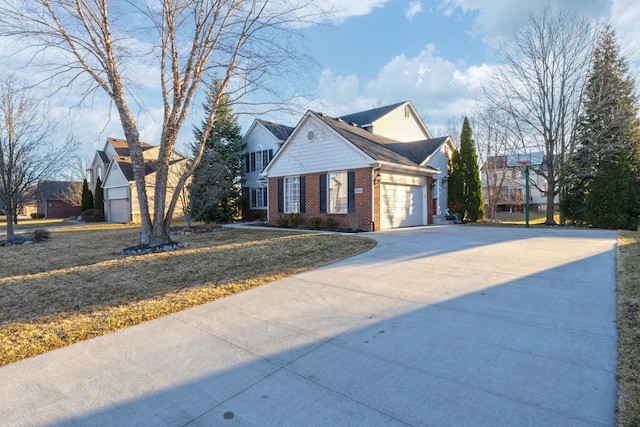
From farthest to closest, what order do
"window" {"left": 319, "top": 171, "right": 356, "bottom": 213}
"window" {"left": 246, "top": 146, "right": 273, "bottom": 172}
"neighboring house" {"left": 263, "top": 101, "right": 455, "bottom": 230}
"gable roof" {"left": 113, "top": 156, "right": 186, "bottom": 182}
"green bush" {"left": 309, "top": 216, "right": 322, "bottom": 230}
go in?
1. "gable roof" {"left": 113, "top": 156, "right": 186, "bottom": 182}
2. "window" {"left": 246, "top": 146, "right": 273, "bottom": 172}
3. "green bush" {"left": 309, "top": 216, "right": 322, "bottom": 230}
4. "window" {"left": 319, "top": 171, "right": 356, "bottom": 213}
5. "neighboring house" {"left": 263, "top": 101, "right": 455, "bottom": 230}

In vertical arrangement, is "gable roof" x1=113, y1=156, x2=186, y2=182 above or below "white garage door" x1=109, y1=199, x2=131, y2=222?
above

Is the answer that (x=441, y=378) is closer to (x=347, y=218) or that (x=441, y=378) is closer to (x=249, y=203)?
(x=347, y=218)

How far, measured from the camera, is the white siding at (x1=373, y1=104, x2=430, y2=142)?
68.7ft

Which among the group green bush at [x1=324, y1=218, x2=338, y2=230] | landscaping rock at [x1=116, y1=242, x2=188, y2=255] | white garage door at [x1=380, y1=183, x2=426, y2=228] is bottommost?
landscaping rock at [x1=116, y1=242, x2=188, y2=255]

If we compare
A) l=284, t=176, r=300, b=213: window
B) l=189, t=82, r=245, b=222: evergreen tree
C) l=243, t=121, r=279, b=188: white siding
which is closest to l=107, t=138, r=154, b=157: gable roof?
l=189, t=82, r=245, b=222: evergreen tree

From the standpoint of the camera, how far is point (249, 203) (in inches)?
956

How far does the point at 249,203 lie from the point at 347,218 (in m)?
11.5

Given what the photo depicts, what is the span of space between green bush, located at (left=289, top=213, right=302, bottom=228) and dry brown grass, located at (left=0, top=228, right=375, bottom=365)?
565cm

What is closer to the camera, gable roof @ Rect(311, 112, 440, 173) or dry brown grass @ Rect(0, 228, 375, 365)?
dry brown grass @ Rect(0, 228, 375, 365)

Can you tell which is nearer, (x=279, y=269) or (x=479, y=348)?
(x=479, y=348)

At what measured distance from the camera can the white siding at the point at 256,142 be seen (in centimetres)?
2339

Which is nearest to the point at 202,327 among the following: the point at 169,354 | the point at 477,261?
the point at 169,354

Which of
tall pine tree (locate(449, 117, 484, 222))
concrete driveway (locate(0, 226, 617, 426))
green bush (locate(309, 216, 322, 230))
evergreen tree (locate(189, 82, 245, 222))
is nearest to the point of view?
concrete driveway (locate(0, 226, 617, 426))

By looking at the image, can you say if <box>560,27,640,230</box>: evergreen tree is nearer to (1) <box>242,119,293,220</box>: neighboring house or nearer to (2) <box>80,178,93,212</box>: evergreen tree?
(1) <box>242,119,293,220</box>: neighboring house
